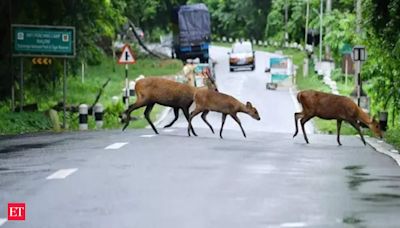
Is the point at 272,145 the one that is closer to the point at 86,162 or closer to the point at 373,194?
the point at 86,162

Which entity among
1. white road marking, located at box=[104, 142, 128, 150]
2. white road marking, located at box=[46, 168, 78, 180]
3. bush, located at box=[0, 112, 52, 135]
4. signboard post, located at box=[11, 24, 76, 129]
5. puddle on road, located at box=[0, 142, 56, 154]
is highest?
signboard post, located at box=[11, 24, 76, 129]

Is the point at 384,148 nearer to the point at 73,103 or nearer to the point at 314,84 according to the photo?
the point at 73,103

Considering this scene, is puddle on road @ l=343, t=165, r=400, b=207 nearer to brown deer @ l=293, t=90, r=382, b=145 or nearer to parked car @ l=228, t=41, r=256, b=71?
brown deer @ l=293, t=90, r=382, b=145

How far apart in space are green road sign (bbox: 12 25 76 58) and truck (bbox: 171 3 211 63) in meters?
38.3

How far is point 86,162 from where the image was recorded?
46.4 ft

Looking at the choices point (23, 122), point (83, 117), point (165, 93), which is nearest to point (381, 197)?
point (165, 93)

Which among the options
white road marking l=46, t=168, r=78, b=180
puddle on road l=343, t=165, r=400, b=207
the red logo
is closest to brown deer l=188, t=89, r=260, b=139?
puddle on road l=343, t=165, r=400, b=207

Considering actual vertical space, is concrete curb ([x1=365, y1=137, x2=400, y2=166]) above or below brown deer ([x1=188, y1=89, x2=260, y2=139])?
below

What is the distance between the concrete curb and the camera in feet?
58.2

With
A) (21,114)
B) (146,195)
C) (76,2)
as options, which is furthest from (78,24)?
(146,195)

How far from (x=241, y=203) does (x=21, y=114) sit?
1806cm

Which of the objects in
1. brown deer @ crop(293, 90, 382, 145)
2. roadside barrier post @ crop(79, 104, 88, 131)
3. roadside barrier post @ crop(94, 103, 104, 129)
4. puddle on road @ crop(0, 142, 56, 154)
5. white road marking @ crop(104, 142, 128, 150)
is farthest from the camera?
roadside barrier post @ crop(94, 103, 104, 129)

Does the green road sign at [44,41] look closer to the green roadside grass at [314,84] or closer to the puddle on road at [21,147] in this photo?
the green roadside grass at [314,84]

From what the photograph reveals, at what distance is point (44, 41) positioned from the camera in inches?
1097
